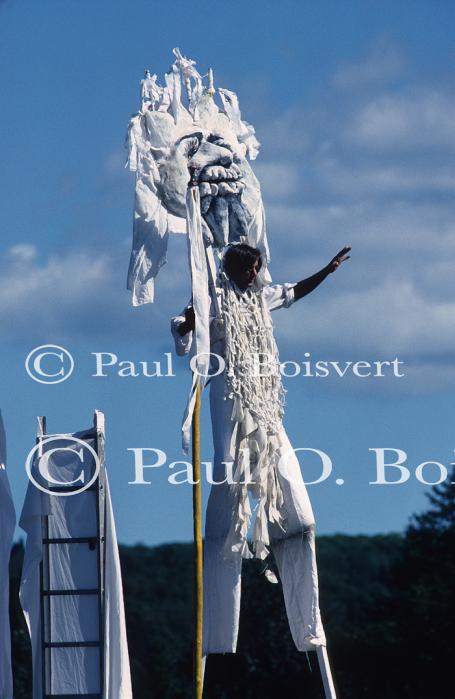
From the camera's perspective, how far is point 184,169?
9570mm

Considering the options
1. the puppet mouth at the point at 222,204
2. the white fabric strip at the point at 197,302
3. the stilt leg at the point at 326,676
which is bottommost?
the stilt leg at the point at 326,676

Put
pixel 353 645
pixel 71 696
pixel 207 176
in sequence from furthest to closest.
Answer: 1. pixel 353 645
2. pixel 207 176
3. pixel 71 696

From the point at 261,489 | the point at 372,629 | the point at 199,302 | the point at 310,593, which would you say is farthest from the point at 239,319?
the point at 372,629

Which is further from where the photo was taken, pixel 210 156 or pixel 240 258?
pixel 210 156

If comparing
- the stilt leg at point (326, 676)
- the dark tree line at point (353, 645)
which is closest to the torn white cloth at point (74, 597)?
the stilt leg at point (326, 676)

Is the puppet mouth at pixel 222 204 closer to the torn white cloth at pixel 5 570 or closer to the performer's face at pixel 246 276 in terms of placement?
the performer's face at pixel 246 276

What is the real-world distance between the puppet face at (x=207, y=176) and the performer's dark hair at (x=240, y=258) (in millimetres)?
173

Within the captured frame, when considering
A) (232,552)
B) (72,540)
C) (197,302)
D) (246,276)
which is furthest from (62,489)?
(246,276)

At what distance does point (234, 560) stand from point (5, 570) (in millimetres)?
1251

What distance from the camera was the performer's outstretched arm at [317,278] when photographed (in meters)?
9.39

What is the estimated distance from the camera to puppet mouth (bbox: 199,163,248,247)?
957 cm

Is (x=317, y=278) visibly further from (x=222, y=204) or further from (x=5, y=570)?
(x=5, y=570)

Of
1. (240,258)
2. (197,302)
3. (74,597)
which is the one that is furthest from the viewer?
(240,258)

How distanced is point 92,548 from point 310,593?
1.21 meters
